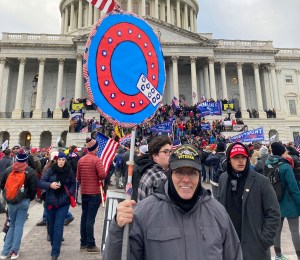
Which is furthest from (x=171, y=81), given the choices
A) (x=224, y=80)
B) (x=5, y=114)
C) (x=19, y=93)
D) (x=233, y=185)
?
(x=233, y=185)

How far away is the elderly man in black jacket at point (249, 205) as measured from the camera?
3.45 m

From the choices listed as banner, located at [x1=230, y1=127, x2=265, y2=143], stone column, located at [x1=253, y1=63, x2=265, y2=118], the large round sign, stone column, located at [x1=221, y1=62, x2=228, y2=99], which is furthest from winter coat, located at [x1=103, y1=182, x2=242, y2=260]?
stone column, located at [x1=253, y1=63, x2=265, y2=118]

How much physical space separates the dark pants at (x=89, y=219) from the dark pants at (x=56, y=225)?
25.5 inches

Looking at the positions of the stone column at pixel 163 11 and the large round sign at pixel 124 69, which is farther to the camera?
the stone column at pixel 163 11

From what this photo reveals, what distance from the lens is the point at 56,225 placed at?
17.9ft

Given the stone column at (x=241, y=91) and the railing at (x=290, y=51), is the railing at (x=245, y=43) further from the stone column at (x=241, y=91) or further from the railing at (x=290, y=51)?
the railing at (x=290, y=51)

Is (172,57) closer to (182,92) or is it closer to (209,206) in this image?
(182,92)

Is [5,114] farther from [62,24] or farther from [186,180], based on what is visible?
[186,180]

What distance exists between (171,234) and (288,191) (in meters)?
4.02

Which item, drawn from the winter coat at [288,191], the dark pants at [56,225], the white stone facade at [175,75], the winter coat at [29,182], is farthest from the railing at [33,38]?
the winter coat at [288,191]

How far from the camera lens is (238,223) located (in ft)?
12.1

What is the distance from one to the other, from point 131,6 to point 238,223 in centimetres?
5613

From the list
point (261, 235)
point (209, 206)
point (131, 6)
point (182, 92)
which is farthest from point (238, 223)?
point (131, 6)

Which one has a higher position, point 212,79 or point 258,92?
point 212,79
